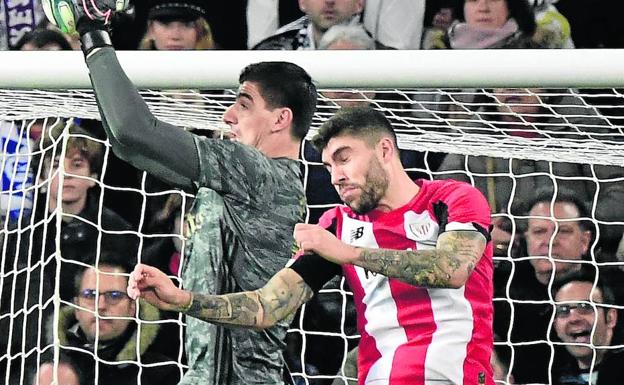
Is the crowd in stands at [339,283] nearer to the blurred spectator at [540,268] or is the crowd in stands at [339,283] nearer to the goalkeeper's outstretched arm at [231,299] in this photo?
the blurred spectator at [540,268]

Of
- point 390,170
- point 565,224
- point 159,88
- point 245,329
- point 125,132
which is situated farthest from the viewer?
point 565,224

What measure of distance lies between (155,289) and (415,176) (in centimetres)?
213

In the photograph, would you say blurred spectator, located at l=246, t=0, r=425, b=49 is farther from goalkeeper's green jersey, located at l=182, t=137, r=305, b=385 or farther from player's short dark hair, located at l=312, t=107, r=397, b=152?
goalkeeper's green jersey, located at l=182, t=137, r=305, b=385

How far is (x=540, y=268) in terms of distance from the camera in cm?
421

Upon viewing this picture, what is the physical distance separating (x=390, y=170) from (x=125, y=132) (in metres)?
0.66

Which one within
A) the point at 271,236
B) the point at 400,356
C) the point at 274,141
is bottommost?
the point at 400,356

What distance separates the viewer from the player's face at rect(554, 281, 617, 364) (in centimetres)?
408

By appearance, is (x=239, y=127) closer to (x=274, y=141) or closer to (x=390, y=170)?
(x=274, y=141)

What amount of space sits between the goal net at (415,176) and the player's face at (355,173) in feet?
2.58

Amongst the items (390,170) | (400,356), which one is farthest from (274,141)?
(400,356)

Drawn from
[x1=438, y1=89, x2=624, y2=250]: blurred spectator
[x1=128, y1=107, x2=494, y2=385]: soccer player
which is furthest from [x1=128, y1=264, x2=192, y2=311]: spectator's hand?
[x1=438, y1=89, x2=624, y2=250]: blurred spectator

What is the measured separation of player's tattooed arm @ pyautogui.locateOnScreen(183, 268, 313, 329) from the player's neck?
26 cm

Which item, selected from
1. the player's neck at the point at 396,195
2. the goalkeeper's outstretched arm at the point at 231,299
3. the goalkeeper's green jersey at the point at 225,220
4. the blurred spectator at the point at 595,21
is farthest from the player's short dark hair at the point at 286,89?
the blurred spectator at the point at 595,21

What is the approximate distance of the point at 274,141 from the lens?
2.79 meters
